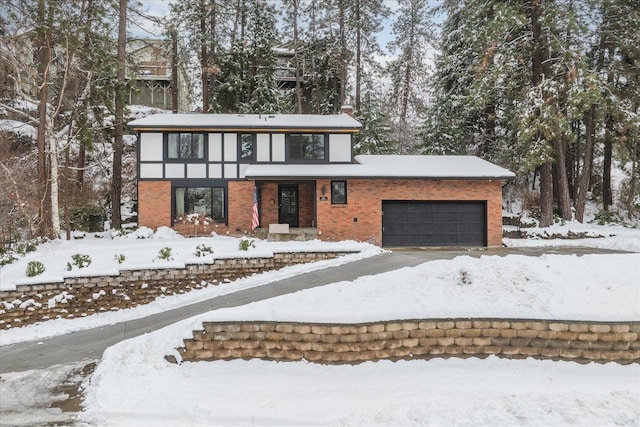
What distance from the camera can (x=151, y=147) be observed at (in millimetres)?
16109

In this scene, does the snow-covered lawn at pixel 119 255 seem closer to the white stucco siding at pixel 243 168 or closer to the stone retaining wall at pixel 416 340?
the white stucco siding at pixel 243 168

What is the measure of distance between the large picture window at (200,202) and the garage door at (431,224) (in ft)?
23.0

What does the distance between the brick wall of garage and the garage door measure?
11.9 inches

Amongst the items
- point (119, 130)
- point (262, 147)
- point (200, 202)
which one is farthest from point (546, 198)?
point (119, 130)

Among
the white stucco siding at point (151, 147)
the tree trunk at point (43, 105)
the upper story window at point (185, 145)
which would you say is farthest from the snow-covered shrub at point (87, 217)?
the upper story window at point (185, 145)

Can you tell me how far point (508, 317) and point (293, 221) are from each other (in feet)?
38.9

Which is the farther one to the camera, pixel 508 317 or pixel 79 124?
pixel 79 124

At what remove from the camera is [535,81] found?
58.4 feet

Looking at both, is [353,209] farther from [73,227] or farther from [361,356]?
[73,227]

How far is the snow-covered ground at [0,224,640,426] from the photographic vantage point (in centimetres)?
470

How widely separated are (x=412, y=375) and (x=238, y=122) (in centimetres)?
1373

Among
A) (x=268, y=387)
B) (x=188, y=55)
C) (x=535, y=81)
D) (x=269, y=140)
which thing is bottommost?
(x=268, y=387)

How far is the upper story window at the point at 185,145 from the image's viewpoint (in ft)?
53.4

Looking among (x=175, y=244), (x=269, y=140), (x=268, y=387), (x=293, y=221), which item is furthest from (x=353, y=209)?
(x=268, y=387)
